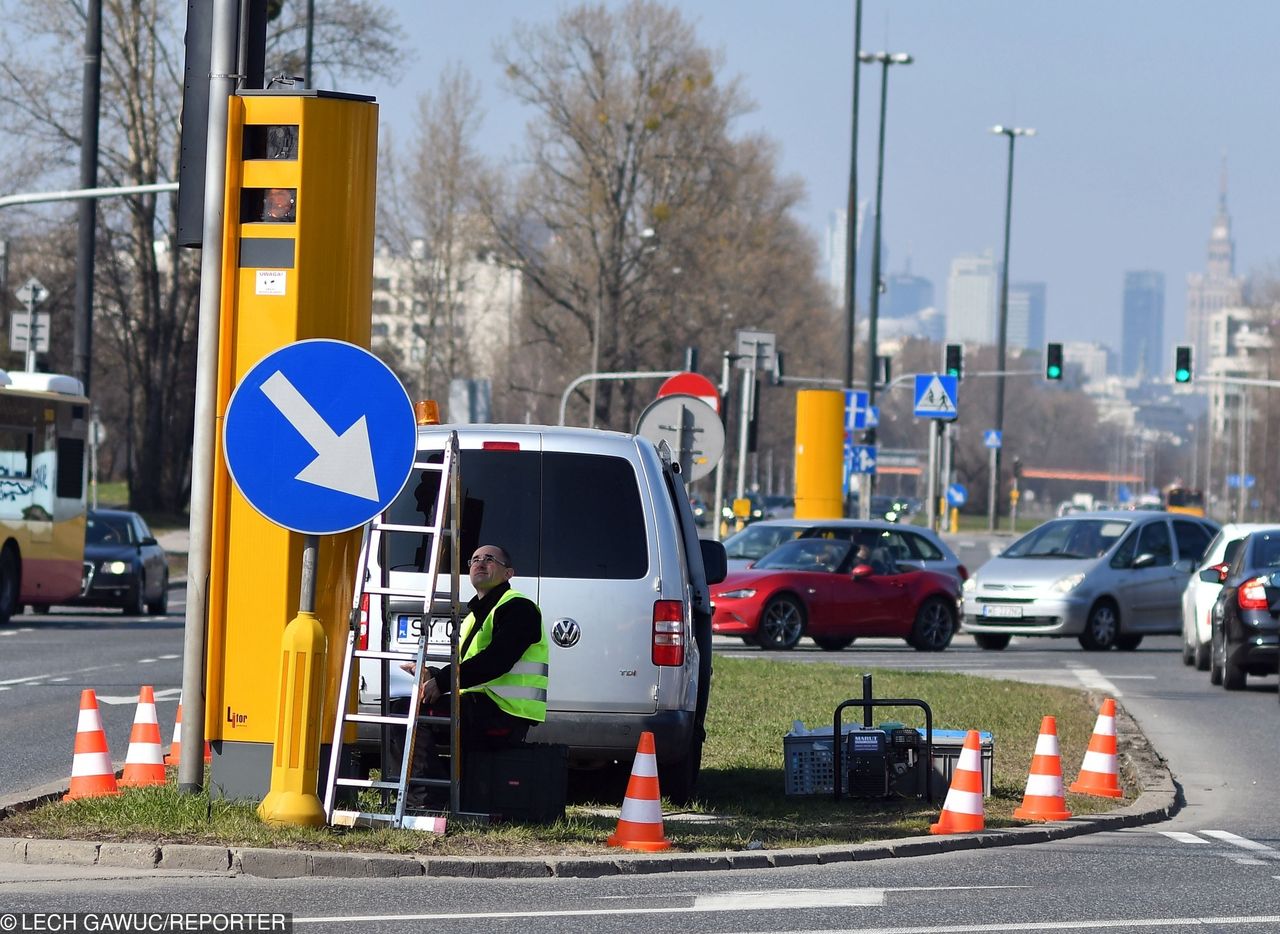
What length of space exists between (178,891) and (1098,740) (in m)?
6.58

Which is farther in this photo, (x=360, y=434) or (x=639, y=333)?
(x=639, y=333)

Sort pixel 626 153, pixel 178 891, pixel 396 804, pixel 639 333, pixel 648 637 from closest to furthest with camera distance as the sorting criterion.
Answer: pixel 178 891 < pixel 396 804 < pixel 648 637 < pixel 626 153 < pixel 639 333

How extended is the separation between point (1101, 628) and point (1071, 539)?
1.22 m

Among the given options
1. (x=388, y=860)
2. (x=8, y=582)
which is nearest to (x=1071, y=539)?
(x=8, y=582)

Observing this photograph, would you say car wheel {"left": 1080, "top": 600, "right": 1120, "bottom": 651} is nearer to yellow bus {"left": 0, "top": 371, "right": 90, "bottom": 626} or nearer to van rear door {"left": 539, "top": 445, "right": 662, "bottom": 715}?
yellow bus {"left": 0, "top": 371, "right": 90, "bottom": 626}

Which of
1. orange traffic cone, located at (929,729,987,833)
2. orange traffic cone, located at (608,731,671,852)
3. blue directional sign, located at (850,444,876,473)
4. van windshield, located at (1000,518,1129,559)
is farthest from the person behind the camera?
blue directional sign, located at (850,444,876,473)

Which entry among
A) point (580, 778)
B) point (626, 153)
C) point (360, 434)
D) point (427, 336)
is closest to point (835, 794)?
point (580, 778)

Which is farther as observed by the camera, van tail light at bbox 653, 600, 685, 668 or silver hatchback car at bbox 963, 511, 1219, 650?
silver hatchback car at bbox 963, 511, 1219, 650

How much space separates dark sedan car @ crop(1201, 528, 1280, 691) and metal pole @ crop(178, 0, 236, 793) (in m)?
13.6

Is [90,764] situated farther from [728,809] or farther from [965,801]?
[965,801]

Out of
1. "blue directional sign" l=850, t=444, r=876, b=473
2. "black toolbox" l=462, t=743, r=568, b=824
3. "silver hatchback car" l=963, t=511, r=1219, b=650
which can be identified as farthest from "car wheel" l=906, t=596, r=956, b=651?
"black toolbox" l=462, t=743, r=568, b=824

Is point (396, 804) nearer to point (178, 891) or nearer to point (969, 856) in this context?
point (178, 891)

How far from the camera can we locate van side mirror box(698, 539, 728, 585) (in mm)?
12711

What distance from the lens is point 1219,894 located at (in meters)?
9.41
